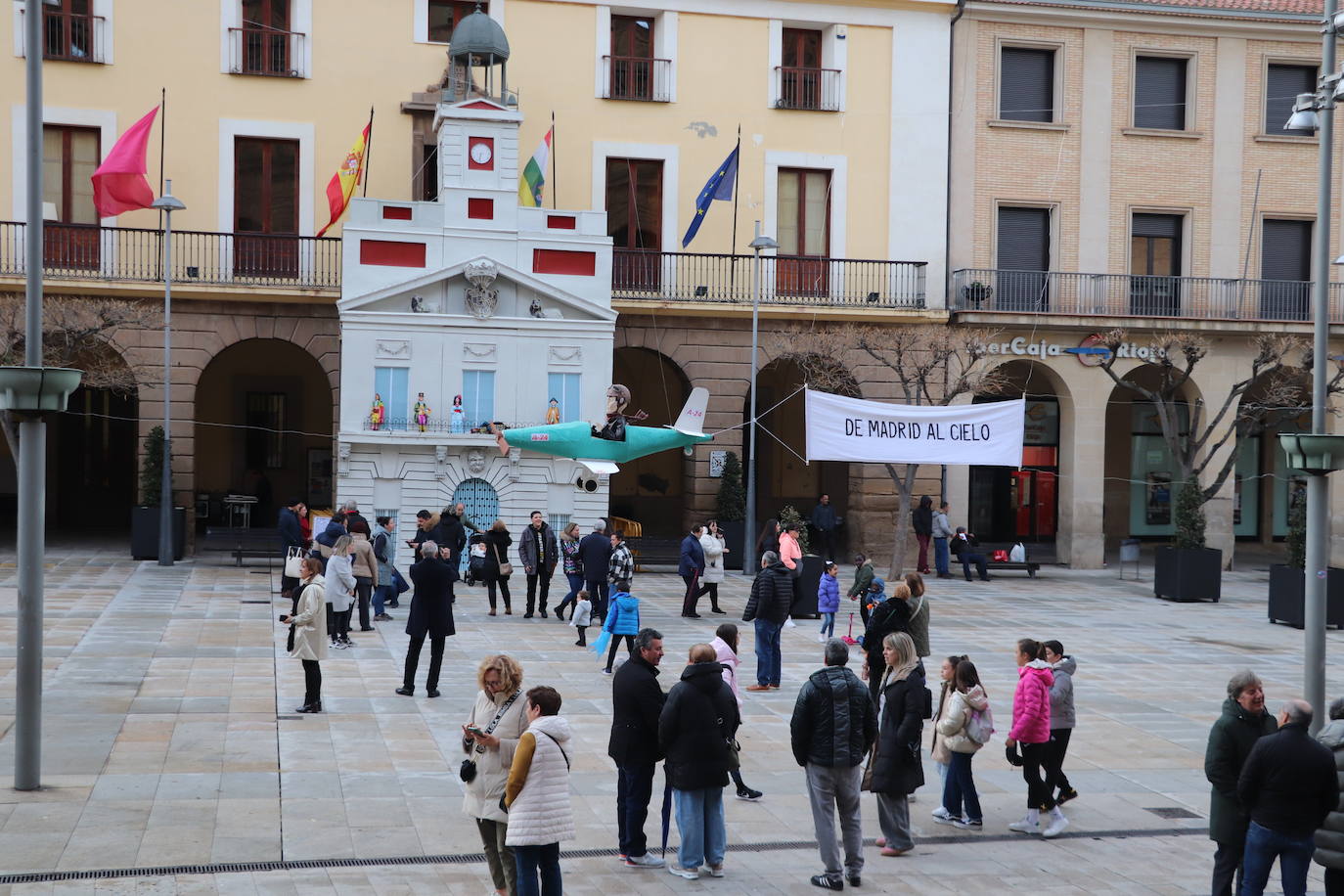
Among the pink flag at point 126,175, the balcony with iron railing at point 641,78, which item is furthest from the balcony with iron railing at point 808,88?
the pink flag at point 126,175

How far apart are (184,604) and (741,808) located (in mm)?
14025

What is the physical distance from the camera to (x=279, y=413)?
1499 inches

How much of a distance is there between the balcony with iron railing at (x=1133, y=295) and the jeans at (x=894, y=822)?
24756mm

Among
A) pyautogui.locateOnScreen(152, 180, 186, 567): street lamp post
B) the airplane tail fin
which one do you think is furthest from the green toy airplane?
pyautogui.locateOnScreen(152, 180, 186, 567): street lamp post

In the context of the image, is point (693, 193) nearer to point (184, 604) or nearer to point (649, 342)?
point (649, 342)

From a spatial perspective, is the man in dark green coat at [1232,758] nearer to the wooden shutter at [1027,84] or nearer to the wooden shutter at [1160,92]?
the wooden shutter at [1027,84]

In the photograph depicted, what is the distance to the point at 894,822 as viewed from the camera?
419 inches

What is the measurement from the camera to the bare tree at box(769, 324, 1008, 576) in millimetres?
30781

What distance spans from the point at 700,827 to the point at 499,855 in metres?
1.64

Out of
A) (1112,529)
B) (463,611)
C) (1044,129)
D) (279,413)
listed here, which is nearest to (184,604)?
(463,611)

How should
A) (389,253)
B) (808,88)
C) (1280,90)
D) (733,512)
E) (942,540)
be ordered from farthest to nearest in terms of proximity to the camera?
(1280,90), (808,88), (733,512), (942,540), (389,253)

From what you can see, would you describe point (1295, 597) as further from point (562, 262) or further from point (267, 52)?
point (267, 52)

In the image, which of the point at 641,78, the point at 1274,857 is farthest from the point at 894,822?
the point at 641,78

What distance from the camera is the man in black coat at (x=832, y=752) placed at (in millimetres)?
9664
